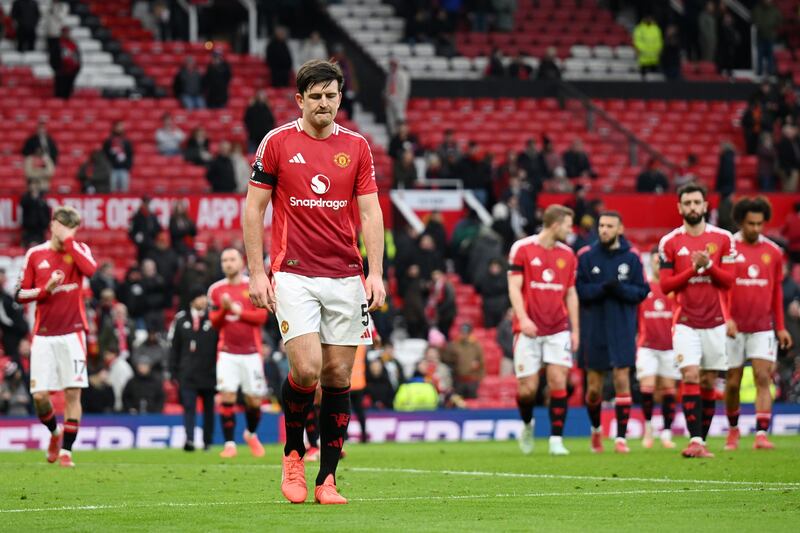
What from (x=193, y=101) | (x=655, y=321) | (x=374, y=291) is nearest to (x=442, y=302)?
(x=193, y=101)

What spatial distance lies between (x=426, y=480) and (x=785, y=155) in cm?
2403

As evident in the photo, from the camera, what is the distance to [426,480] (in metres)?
13.1

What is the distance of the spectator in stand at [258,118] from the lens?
1276 inches

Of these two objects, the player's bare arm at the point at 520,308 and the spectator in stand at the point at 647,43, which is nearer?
the player's bare arm at the point at 520,308

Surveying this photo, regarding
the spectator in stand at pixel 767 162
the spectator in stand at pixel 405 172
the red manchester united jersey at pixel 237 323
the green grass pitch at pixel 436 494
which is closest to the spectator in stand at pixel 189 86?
the spectator in stand at pixel 405 172

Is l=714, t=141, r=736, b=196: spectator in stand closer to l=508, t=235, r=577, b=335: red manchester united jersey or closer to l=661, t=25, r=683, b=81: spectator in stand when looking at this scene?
l=661, t=25, r=683, b=81: spectator in stand

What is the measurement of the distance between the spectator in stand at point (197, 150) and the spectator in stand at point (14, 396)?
29.2ft

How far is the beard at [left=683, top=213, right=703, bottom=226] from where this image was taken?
15.9 meters

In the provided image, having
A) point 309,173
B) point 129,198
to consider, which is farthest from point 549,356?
point 129,198

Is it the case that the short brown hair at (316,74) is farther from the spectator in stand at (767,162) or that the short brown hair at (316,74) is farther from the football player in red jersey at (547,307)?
the spectator in stand at (767,162)

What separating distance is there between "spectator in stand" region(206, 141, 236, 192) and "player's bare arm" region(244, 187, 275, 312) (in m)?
20.4

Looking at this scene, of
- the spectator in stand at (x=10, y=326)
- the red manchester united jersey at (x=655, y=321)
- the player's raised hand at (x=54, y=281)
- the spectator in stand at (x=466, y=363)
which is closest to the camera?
the player's raised hand at (x=54, y=281)

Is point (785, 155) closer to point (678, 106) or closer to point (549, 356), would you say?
point (678, 106)

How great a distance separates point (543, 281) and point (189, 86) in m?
18.5
